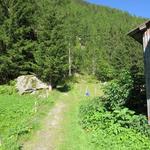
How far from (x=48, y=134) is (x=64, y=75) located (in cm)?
3535

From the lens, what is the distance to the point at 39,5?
57781 millimetres

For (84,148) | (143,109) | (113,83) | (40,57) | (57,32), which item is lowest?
(84,148)

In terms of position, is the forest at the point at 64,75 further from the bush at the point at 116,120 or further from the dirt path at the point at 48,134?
the dirt path at the point at 48,134

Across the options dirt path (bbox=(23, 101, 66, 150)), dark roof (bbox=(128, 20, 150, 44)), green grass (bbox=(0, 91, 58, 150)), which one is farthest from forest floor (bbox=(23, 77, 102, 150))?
dark roof (bbox=(128, 20, 150, 44))

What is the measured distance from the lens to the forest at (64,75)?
70.5 ft

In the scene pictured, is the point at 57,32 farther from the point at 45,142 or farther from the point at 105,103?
the point at 45,142

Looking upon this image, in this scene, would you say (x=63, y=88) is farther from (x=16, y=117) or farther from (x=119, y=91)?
(x=119, y=91)

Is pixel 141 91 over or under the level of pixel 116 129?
over

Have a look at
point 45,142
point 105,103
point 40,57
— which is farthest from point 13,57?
point 45,142

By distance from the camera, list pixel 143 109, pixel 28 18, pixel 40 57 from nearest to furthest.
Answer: pixel 143 109 < pixel 40 57 < pixel 28 18

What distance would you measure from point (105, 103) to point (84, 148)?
31.3 feet

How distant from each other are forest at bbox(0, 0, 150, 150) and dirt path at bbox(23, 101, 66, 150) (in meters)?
0.65

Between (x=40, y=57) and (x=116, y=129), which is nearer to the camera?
(x=116, y=129)

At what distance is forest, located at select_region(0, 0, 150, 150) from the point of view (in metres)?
21.5
